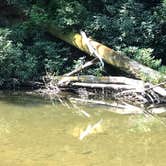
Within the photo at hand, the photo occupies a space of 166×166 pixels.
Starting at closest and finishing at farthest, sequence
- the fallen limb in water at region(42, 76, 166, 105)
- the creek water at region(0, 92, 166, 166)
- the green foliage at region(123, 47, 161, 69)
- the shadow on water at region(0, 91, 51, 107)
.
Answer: the creek water at region(0, 92, 166, 166) < the shadow on water at region(0, 91, 51, 107) < the fallen limb in water at region(42, 76, 166, 105) < the green foliage at region(123, 47, 161, 69)

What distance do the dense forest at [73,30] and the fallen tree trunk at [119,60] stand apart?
34 cm

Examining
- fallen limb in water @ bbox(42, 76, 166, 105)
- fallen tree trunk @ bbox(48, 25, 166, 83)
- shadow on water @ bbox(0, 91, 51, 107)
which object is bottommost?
shadow on water @ bbox(0, 91, 51, 107)

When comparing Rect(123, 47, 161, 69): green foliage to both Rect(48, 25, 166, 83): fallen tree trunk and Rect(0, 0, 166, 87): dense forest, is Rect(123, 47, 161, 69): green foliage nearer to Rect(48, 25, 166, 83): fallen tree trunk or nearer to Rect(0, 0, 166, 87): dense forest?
→ Rect(0, 0, 166, 87): dense forest

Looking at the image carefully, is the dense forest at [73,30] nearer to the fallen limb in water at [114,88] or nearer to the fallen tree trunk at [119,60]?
the fallen tree trunk at [119,60]

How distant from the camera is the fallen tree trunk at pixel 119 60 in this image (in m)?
12.0

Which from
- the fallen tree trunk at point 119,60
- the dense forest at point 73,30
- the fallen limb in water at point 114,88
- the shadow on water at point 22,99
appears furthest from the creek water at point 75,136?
the dense forest at point 73,30

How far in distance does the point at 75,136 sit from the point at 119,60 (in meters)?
4.21

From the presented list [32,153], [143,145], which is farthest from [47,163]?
[143,145]

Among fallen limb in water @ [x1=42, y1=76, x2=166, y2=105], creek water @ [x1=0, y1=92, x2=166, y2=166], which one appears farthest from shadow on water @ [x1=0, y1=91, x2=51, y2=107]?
fallen limb in water @ [x1=42, y1=76, x2=166, y2=105]

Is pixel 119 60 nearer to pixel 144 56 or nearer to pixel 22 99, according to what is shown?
pixel 144 56

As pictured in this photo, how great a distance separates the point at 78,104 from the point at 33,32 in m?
4.15

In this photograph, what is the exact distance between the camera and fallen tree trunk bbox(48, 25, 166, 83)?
39.2 feet

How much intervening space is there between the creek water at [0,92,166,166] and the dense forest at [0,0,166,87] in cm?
186

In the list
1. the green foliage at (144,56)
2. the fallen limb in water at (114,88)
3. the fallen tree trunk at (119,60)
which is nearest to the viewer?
the fallen limb in water at (114,88)
